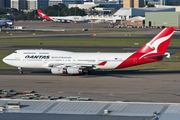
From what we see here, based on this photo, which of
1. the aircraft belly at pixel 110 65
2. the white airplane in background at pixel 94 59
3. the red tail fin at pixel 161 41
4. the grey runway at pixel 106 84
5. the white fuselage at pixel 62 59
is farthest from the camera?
the white fuselage at pixel 62 59

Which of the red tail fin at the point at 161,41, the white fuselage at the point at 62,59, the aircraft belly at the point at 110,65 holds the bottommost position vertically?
the aircraft belly at the point at 110,65

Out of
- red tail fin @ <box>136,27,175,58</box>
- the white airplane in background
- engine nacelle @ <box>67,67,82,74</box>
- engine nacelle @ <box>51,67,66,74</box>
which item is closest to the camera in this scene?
engine nacelle @ <box>67,67,82,74</box>

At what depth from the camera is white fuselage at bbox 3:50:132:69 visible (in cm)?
5694

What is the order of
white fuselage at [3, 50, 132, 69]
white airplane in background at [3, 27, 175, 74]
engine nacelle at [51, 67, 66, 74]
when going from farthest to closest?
white fuselage at [3, 50, 132, 69] < white airplane in background at [3, 27, 175, 74] < engine nacelle at [51, 67, 66, 74]

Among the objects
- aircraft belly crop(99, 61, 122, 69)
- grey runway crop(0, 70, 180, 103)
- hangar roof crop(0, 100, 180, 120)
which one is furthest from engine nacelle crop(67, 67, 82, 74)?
hangar roof crop(0, 100, 180, 120)

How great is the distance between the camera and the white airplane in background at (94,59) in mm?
55812

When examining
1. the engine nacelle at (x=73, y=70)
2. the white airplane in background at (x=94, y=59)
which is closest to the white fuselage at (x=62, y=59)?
the white airplane in background at (x=94, y=59)

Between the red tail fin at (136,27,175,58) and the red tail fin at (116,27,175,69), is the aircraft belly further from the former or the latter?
the red tail fin at (136,27,175,58)

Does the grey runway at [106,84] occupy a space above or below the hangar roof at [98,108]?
below

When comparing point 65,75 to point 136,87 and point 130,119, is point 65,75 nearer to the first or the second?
point 136,87

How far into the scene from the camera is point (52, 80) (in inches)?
2115

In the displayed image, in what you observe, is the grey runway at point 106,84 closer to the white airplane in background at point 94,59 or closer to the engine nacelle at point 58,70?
the engine nacelle at point 58,70

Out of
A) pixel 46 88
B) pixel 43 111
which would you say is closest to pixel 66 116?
pixel 43 111

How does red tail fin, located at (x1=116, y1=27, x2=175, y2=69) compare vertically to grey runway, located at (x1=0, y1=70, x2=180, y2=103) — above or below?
above
